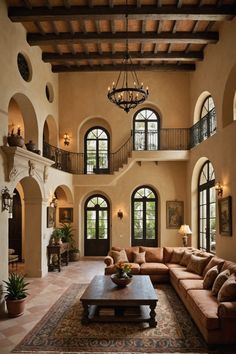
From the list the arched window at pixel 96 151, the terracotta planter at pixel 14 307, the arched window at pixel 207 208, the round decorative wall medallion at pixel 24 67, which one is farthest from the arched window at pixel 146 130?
the terracotta planter at pixel 14 307

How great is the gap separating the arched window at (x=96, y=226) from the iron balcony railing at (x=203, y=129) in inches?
184

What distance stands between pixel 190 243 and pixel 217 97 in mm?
5852

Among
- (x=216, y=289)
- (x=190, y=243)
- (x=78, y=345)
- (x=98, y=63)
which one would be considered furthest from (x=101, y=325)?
(x=98, y=63)

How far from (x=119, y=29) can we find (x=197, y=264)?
7.05 m

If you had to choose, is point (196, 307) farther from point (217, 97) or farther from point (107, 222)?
point (107, 222)

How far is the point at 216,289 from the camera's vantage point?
19.7 ft

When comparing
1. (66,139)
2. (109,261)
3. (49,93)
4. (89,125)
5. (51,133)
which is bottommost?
(109,261)

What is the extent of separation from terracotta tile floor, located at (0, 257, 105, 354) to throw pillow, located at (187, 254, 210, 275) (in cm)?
316

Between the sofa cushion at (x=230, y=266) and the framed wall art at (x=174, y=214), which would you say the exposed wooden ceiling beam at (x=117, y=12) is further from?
the framed wall art at (x=174, y=214)

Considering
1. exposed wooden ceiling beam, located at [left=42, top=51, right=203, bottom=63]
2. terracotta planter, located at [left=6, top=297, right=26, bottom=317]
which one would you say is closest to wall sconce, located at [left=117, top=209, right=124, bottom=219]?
exposed wooden ceiling beam, located at [left=42, top=51, right=203, bottom=63]

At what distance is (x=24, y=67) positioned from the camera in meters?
9.69

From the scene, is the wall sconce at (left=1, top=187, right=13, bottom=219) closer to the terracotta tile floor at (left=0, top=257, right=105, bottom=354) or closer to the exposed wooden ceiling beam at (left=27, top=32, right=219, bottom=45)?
the terracotta tile floor at (left=0, top=257, right=105, bottom=354)

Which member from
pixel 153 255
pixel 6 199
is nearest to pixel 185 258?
pixel 153 255

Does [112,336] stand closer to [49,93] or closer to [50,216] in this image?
[50,216]
